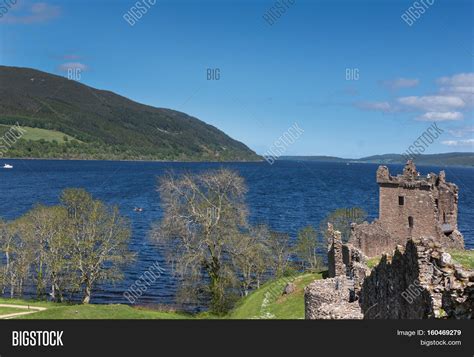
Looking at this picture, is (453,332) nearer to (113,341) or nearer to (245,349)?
(245,349)

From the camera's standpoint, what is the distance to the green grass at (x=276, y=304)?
35.0 metres

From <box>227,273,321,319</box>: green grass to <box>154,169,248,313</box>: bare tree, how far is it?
470cm

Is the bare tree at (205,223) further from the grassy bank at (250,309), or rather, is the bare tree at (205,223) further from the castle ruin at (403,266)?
the castle ruin at (403,266)

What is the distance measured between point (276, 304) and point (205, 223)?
11.4 metres

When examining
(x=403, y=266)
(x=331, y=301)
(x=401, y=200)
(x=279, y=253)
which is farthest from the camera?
(x=279, y=253)

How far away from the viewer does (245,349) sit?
12.6 meters

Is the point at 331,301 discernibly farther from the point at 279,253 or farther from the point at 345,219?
the point at 345,219

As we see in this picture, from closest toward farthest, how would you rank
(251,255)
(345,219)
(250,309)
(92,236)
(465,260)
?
1. (465,260)
2. (250,309)
3. (251,255)
4. (92,236)
5. (345,219)

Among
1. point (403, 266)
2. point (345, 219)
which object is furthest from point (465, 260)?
point (345, 219)

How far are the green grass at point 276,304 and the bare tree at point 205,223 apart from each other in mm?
4704

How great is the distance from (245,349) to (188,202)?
112 ft

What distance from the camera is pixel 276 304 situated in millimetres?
38031

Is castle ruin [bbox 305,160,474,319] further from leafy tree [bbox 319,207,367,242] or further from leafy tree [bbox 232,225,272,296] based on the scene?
leafy tree [bbox 319,207,367,242]

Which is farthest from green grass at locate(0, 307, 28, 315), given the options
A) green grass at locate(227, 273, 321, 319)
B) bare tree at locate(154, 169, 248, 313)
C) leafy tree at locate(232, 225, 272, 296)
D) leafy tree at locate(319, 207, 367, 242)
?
leafy tree at locate(319, 207, 367, 242)
